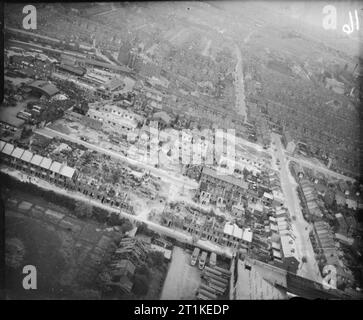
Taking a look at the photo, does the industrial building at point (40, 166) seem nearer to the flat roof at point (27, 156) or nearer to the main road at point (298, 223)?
the flat roof at point (27, 156)

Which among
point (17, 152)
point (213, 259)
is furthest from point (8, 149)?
point (213, 259)

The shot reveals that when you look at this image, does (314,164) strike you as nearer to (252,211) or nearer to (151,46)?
(252,211)

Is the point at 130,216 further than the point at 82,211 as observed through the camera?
Yes

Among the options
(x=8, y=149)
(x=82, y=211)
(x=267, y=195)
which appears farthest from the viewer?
(x=267, y=195)

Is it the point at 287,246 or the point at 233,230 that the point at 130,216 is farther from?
the point at 287,246

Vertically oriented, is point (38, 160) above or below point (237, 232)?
above

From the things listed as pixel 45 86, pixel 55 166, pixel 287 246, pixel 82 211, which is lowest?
pixel 287 246

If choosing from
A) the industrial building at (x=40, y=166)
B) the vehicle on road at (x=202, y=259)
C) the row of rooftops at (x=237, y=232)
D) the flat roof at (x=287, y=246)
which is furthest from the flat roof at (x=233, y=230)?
the industrial building at (x=40, y=166)
